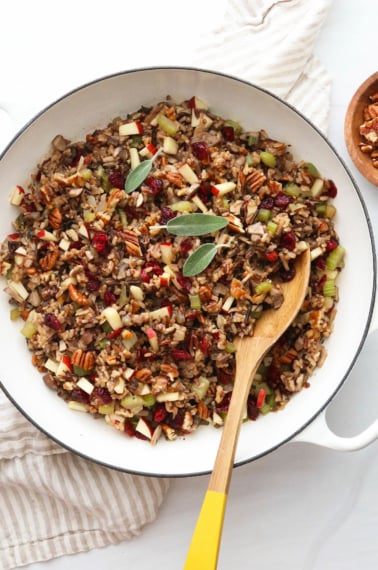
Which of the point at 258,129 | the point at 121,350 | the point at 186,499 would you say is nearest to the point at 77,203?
the point at 121,350

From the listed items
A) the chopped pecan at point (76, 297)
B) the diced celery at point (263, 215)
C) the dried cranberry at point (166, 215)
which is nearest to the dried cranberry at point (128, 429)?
the chopped pecan at point (76, 297)

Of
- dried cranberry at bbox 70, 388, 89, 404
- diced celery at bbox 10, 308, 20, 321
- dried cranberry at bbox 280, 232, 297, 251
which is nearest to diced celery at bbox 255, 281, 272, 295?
dried cranberry at bbox 280, 232, 297, 251

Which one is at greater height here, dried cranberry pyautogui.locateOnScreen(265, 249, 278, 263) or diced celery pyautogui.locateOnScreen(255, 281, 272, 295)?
dried cranberry pyautogui.locateOnScreen(265, 249, 278, 263)

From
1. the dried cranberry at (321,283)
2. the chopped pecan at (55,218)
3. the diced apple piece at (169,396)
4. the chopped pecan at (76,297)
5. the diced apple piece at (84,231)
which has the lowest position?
the diced apple piece at (169,396)

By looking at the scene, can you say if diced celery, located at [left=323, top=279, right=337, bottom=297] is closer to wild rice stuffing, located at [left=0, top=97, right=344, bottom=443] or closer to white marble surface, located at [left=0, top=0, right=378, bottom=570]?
wild rice stuffing, located at [left=0, top=97, right=344, bottom=443]

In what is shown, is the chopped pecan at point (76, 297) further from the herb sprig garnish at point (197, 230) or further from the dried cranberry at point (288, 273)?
the dried cranberry at point (288, 273)

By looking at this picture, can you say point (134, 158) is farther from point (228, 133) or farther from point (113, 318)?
point (113, 318)

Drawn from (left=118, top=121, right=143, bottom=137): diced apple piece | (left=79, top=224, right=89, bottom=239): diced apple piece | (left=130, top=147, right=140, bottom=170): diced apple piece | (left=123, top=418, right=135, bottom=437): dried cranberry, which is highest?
(left=118, top=121, right=143, bottom=137): diced apple piece
